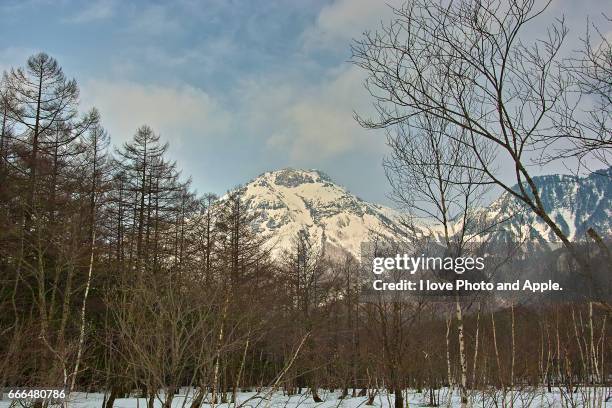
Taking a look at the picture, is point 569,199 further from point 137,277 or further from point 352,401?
point 352,401

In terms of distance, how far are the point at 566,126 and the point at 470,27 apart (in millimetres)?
968

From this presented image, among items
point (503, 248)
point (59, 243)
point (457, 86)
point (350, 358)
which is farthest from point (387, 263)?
point (350, 358)

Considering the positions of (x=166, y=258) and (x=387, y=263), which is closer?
(x=387, y=263)

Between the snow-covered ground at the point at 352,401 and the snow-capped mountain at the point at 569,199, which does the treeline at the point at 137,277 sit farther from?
the snow-capped mountain at the point at 569,199

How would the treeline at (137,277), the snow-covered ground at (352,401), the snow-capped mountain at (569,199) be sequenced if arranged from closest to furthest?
the snow-capped mountain at (569,199) → the snow-covered ground at (352,401) → the treeline at (137,277)

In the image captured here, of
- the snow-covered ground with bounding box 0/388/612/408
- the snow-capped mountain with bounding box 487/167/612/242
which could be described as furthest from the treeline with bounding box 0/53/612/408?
the snow-capped mountain with bounding box 487/167/612/242

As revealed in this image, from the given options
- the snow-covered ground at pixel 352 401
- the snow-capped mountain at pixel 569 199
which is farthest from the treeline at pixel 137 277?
the snow-capped mountain at pixel 569 199

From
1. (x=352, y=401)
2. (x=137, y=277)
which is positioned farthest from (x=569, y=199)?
(x=352, y=401)

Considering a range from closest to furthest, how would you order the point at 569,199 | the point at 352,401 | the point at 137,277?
the point at 569,199 → the point at 137,277 → the point at 352,401

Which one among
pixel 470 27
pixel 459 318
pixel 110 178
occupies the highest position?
pixel 110 178

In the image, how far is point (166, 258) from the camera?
73.4 ft

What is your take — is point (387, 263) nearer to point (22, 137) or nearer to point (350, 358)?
point (22, 137)

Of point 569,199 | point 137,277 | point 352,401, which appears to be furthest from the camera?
point 352,401

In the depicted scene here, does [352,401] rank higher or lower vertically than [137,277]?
lower
